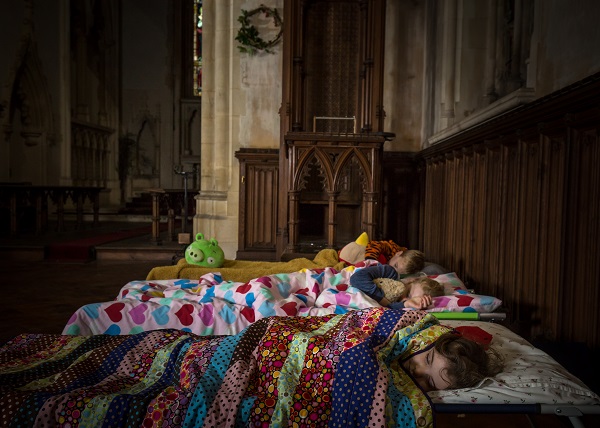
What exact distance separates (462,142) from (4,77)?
960 centimetres

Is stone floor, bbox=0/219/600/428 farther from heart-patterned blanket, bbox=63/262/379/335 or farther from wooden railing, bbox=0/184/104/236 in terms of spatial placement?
heart-patterned blanket, bbox=63/262/379/335

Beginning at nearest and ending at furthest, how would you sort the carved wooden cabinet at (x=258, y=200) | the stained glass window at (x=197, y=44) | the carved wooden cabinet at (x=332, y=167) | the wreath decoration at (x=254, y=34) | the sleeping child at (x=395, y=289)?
the sleeping child at (x=395, y=289)
the carved wooden cabinet at (x=332, y=167)
the carved wooden cabinet at (x=258, y=200)
the wreath decoration at (x=254, y=34)
the stained glass window at (x=197, y=44)

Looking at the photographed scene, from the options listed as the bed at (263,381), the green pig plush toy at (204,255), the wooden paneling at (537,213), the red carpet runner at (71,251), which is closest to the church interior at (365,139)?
the wooden paneling at (537,213)

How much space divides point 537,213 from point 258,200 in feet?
13.3

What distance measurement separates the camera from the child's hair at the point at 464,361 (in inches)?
74.5

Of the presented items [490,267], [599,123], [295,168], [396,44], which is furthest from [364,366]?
[396,44]

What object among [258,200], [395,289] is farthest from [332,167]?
[395,289]

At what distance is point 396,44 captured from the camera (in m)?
6.84

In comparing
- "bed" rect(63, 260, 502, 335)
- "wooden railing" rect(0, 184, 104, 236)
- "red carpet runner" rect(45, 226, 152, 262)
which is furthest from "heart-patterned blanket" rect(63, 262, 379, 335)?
"wooden railing" rect(0, 184, 104, 236)

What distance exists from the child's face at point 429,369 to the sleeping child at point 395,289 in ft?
3.27

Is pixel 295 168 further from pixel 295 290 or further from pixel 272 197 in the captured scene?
pixel 295 290

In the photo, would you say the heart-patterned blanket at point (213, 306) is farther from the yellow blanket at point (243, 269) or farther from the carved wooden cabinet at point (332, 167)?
the carved wooden cabinet at point (332, 167)

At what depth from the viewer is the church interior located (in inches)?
106

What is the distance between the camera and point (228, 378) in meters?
1.86
